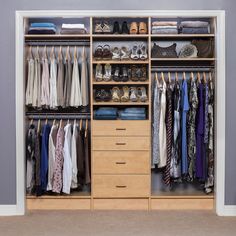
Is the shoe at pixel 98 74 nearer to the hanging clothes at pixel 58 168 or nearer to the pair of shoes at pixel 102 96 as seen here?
the pair of shoes at pixel 102 96

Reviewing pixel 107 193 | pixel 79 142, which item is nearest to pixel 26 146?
pixel 79 142

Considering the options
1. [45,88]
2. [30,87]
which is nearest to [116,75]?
[45,88]

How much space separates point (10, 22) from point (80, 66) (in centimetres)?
91

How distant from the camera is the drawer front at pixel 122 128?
209 inches

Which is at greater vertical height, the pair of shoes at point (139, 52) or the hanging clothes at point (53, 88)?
the pair of shoes at point (139, 52)

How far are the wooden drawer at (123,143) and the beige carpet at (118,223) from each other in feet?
2.25

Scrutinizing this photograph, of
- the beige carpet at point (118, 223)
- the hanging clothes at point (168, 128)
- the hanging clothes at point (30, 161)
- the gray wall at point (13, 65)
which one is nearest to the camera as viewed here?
the beige carpet at point (118, 223)

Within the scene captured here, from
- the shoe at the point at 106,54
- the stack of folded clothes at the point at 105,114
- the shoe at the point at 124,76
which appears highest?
the shoe at the point at 106,54

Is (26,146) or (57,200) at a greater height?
(26,146)

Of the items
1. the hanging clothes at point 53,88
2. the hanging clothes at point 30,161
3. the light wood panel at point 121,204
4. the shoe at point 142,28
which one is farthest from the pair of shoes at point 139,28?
the light wood panel at point 121,204

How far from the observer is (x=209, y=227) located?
466cm

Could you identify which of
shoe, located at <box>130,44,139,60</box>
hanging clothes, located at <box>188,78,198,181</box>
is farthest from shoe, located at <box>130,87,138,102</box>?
hanging clothes, located at <box>188,78,198,181</box>

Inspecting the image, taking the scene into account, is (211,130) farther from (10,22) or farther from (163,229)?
(10,22)

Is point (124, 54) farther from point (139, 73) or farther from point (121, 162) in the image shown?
point (121, 162)
